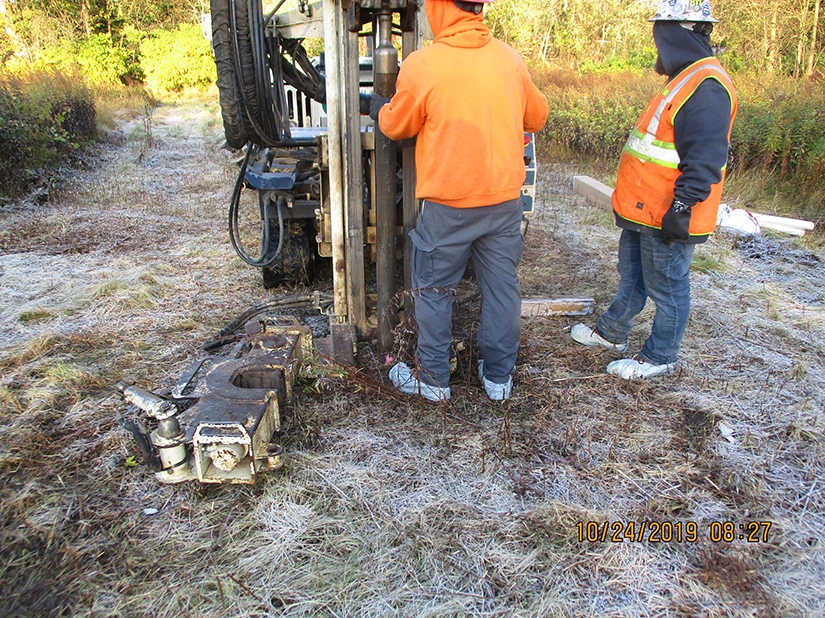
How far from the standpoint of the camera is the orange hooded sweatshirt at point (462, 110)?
260 centimetres

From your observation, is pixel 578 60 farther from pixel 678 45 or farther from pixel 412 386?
pixel 412 386

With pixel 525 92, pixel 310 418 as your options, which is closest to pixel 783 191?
pixel 525 92

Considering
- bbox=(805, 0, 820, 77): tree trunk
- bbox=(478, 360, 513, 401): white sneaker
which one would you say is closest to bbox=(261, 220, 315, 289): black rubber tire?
bbox=(478, 360, 513, 401): white sneaker

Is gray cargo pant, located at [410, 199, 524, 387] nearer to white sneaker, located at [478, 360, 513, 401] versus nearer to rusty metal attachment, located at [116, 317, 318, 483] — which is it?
white sneaker, located at [478, 360, 513, 401]

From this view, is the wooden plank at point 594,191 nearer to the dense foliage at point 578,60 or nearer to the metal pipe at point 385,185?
the dense foliage at point 578,60

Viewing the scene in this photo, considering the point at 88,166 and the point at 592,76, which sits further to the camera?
the point at 592,76

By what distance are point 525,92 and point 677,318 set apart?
148cm

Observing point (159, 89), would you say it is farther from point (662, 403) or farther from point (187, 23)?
point (662, 403)

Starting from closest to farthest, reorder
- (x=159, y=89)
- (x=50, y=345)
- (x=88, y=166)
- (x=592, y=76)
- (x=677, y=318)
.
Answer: (x=677, y=318) < (x=50, y=345) < (x=88, y=166) < (x=592, y=76) < (x=159, y=89)

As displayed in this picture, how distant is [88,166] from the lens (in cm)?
890

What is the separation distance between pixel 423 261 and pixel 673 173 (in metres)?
1.33

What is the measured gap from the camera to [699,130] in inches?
110

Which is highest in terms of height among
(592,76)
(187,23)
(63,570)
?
(187,23)
